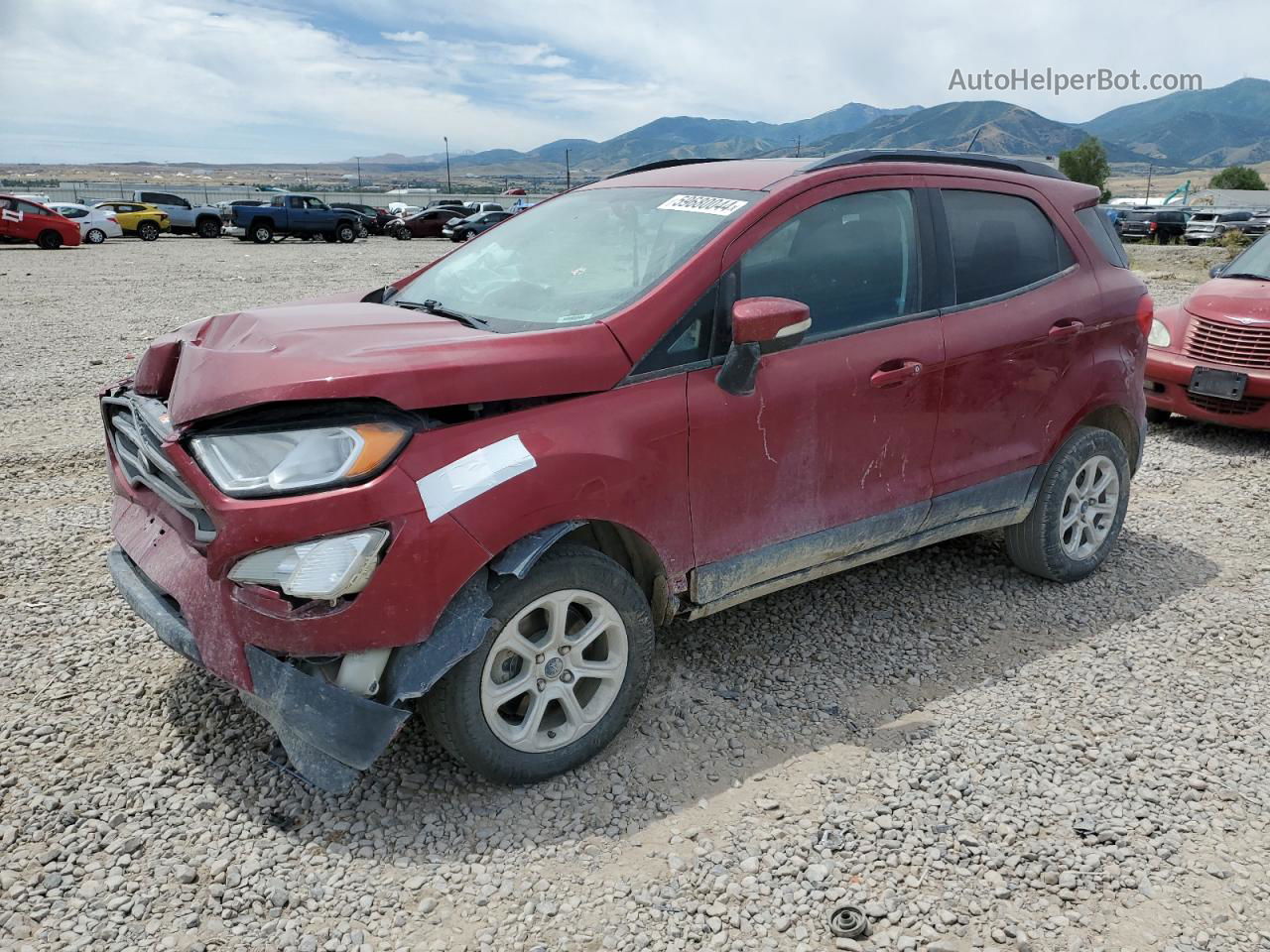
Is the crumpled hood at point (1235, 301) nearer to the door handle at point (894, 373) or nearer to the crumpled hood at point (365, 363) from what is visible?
the door handle at point (894, 373)

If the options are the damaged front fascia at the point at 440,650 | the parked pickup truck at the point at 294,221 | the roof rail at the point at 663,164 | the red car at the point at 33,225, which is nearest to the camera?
the damaged front fascia at the point at 440,650

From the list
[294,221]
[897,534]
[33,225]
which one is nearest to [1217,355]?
[897,534]

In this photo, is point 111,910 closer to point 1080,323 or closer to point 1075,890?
point 1075,890

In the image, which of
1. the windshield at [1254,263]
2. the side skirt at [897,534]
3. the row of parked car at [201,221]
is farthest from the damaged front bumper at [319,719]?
the row of parked car at [201,221]

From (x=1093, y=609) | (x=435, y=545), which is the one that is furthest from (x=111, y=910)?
(x=1093, y=609)

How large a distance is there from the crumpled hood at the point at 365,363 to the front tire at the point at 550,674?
0.55m

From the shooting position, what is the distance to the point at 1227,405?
7133 millimetres

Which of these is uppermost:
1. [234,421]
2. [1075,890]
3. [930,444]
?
[234,421]

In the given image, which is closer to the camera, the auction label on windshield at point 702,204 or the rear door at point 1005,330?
the auction label on windshield at point 702,204

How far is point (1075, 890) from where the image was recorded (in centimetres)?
263

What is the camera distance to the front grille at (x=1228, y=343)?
6984 millimetres

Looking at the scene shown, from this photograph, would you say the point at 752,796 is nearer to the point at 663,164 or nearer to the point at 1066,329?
the point at 1066,329

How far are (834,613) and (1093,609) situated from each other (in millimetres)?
1222

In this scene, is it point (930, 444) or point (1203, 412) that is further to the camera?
point (1203, 412)
